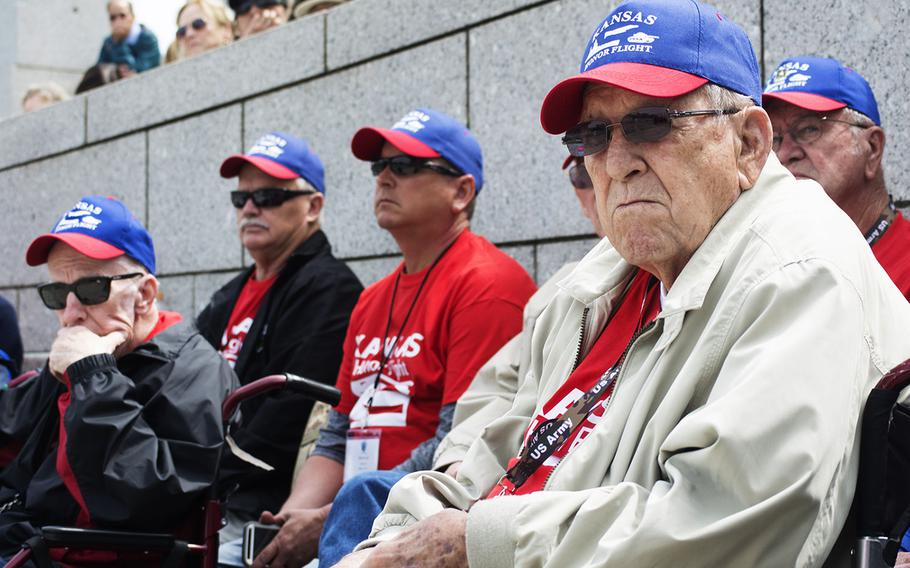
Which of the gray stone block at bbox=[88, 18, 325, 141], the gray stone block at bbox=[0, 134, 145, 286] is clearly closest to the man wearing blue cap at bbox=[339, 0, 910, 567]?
the gray stone block at bbox=[88, 18, 325, 141]

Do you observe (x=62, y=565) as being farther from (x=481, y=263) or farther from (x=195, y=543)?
(x=481, y=263)

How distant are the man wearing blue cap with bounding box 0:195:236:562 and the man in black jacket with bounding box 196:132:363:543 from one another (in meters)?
0.47

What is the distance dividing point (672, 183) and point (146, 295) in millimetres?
2373

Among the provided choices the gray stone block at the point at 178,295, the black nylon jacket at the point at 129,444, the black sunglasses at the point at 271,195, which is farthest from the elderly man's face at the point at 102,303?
the gray stone block at the point at 178,295

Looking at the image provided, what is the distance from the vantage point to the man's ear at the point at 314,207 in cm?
548

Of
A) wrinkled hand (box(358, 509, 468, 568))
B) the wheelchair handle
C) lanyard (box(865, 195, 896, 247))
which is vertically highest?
lanyard (box(865, 195, 896, 247))

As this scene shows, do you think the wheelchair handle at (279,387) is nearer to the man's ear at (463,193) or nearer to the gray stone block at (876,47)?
the man's ear at (463,193)

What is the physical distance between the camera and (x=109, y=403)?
3.45m

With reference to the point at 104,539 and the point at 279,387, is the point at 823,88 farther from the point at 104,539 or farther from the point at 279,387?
the point at 104,539

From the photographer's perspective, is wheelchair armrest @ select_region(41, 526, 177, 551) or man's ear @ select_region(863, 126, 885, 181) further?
man's ear @ select_region(863, 126, 885, 181)

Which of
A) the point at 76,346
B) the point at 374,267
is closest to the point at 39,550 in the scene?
the point at 76,346

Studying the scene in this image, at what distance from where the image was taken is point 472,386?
3.80 m

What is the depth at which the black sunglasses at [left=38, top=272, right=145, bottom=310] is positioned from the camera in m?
3.87

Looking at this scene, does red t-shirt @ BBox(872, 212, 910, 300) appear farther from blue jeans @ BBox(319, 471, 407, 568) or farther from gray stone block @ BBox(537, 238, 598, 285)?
gray stone block @ BBox(537, 238, 598, 285)
